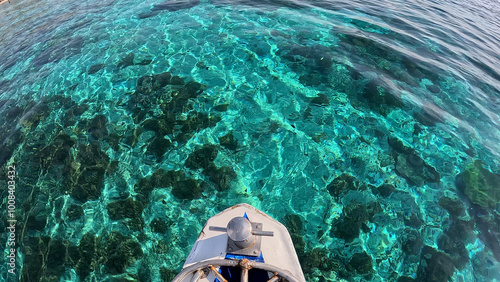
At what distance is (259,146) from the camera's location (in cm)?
1048

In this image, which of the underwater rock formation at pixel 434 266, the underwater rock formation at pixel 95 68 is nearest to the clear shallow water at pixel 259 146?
the underwater rock formation at pixel 434 266

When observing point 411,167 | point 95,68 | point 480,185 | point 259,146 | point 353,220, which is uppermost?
point 95,68

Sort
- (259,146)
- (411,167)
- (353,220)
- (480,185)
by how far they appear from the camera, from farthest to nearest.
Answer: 1. (259,146)
2. (411,167)
3. (480,185)
4. (353,220)

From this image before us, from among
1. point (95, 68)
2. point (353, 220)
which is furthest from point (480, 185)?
point (95, 68)

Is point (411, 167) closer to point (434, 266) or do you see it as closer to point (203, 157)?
point (434, 266)

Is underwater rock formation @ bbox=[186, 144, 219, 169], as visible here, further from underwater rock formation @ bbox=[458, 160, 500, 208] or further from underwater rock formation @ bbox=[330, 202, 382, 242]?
underwater rock formation @ bbox=[458, 160, 500, 208]

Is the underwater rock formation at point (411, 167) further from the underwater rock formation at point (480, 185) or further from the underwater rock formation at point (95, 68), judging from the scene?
the underwater rock formation at point (95, 68)

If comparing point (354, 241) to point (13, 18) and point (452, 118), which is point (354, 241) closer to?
point (452, 118)

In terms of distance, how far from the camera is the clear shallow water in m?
8.10

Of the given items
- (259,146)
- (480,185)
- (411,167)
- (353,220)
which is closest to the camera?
(353,220)

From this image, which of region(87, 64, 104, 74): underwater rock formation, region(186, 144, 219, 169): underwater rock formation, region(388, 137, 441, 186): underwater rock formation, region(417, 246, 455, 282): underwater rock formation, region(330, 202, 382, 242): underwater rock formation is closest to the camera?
region(417, 246, 455, 282): underwater rock formation

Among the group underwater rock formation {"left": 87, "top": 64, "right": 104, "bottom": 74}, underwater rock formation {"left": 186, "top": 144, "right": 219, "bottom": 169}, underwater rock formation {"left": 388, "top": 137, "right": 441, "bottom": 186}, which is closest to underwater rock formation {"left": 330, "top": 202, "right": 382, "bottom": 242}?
underwater rock formation {"left": 388, "top": 137, "right": 441, "bottom": 186}

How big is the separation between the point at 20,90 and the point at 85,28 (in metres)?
8.27

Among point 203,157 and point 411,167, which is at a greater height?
point 203,157
